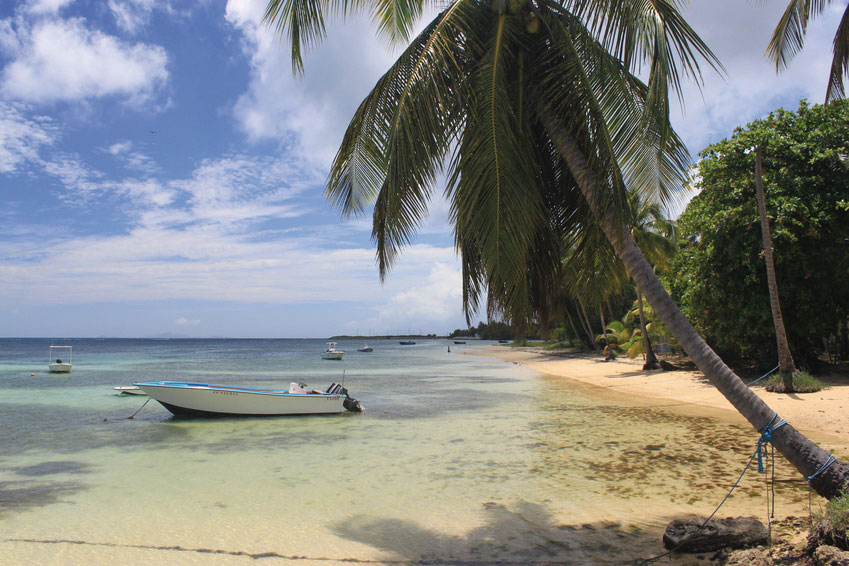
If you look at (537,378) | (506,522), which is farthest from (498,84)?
(537,378)

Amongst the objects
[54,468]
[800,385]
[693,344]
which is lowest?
[54,468]

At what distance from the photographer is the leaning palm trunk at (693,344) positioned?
3857mm

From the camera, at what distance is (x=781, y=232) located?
12898mm

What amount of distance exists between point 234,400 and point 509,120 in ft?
38.8

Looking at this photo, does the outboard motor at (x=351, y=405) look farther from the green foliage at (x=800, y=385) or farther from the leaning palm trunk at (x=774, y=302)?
the leaning palm trunk at (x=774, y=302)

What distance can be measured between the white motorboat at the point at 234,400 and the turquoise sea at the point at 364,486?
16.1 inches

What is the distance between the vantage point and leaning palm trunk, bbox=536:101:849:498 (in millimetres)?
3857

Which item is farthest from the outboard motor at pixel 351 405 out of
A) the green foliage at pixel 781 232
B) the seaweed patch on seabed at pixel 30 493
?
the green foliage at pixel 781 232

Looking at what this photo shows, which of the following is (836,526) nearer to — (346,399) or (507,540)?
(507,540)

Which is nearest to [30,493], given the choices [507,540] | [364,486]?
[364,486]

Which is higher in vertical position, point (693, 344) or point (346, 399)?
point (693, 344)

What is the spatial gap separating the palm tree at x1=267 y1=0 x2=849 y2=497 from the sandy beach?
619 centimetres

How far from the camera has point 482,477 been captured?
7.88 m

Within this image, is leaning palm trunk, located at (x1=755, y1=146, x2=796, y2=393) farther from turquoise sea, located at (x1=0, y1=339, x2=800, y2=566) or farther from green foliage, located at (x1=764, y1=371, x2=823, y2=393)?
turquoise sea, located at (x1=0, y1=339, x2=800, y2=566)
